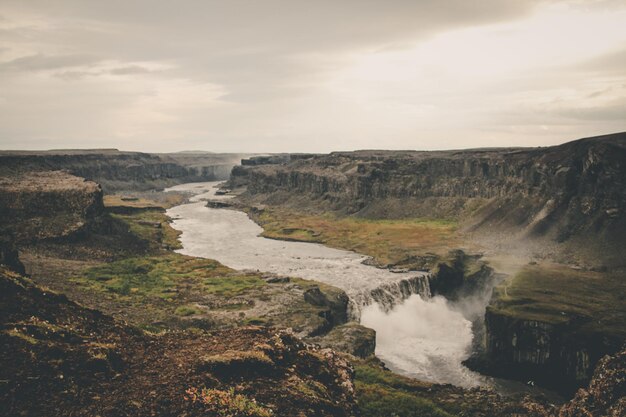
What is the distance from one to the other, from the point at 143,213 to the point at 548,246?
114 metres

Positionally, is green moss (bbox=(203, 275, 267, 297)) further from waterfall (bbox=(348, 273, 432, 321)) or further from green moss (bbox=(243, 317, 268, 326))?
waterfall (bbox=(348, 273, 432, 321))

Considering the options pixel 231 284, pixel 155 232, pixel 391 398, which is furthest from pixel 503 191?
pixel 391 398

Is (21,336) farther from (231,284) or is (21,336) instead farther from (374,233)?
(374,233)

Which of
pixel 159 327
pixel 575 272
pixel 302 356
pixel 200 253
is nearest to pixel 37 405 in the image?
pixel 302 356

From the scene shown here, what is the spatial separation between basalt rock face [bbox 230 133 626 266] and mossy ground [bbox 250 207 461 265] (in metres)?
7.10

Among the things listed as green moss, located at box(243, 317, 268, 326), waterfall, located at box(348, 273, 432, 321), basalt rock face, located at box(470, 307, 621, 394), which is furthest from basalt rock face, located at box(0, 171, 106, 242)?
basalt rock face, located at box(470, 307, 621, 394)

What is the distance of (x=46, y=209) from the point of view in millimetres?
85438

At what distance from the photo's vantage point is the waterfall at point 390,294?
202ft

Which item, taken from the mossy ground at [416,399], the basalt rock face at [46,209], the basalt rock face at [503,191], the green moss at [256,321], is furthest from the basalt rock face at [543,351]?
the basalt rock face at [46,209]

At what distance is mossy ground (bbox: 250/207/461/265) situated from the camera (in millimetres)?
94125

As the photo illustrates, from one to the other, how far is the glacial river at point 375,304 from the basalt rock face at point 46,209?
20.2 metres

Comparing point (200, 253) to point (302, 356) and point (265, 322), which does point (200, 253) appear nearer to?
point (265, 322)

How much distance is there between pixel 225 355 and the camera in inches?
685

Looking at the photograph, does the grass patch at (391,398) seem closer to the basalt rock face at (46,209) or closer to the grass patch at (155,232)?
the basalt rock face at (46,209)
